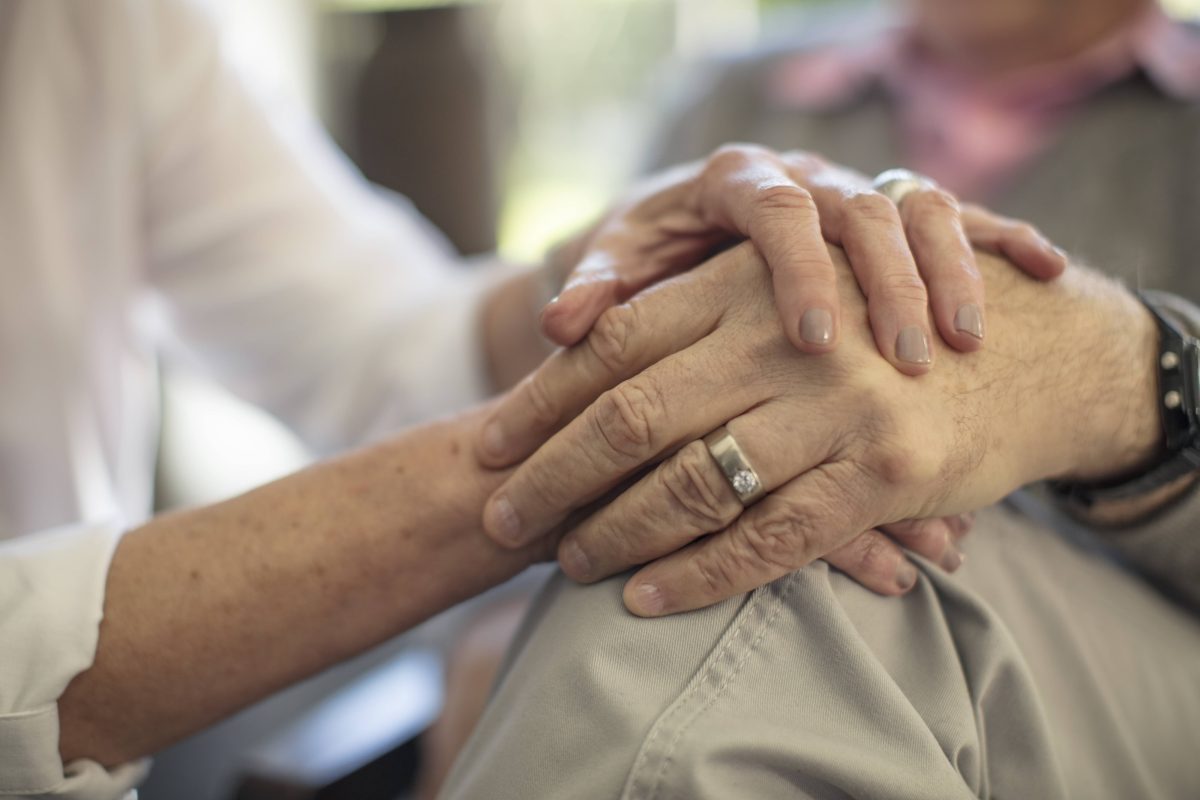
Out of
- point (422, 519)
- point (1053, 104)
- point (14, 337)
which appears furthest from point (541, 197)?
point (422, 519)

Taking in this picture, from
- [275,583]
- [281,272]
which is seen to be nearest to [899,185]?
[275,583]

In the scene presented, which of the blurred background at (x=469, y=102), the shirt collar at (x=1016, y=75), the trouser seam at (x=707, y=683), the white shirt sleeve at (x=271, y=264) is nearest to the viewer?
the trouser seam at (x=707, y=683)

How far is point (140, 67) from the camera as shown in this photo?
1027 millimetres

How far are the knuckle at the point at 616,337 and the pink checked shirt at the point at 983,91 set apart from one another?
93cm

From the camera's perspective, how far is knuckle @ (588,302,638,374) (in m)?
0.60

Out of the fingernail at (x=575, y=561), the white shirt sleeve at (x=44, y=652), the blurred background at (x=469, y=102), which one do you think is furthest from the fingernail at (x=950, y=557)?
the blurred background at (x=469, y=102)

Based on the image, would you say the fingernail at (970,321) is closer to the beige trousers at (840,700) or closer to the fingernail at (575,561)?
the beige trousers at (840,700)

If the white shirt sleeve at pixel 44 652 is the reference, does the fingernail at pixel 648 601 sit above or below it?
above

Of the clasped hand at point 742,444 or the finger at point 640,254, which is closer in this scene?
the clasped hand at point 742,444

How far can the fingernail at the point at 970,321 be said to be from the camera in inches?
22.4

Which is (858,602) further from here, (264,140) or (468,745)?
(264,140)

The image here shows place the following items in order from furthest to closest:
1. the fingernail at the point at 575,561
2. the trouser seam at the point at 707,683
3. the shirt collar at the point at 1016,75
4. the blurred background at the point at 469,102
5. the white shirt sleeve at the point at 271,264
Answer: the blurred background at the point at 469,102
the shirt collar at the point at 1016,75
the white shirt sleeve at the point at 271,264
the fingernail at the point at 575,561
the trouser seam at the point at 707,683

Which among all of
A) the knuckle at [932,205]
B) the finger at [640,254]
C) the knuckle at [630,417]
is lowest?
the knuckle at [630,417]

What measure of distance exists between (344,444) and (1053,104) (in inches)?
42.5
